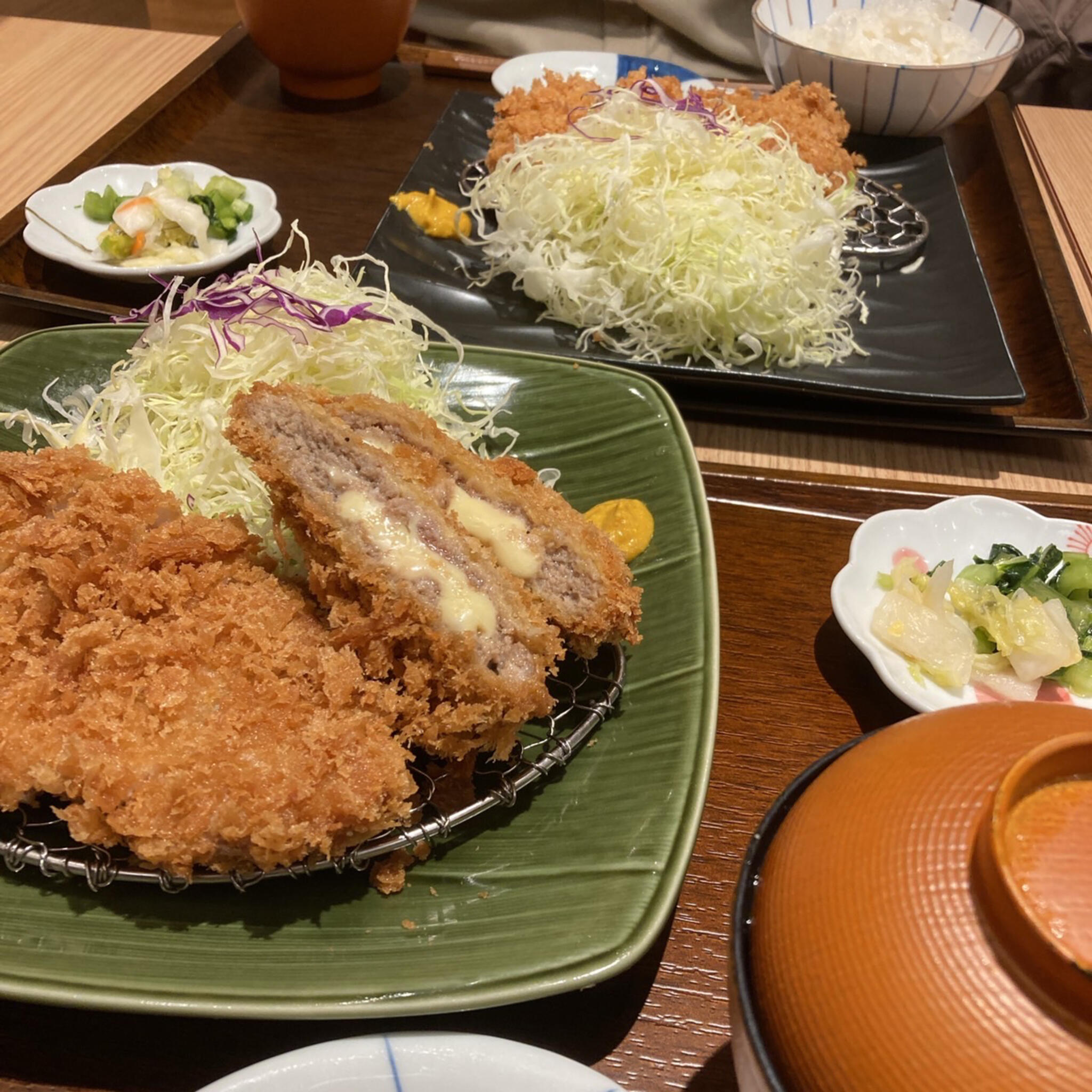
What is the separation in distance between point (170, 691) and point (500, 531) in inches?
26.0

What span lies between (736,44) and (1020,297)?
2.79 m

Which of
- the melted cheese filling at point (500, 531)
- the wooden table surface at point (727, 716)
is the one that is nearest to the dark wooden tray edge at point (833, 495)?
the wooden table surface at point (727, 716)

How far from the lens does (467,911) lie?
1.34 metres

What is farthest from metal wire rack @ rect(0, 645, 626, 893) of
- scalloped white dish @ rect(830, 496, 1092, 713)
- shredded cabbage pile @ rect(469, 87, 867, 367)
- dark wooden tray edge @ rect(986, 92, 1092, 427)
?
dark wooden tray edge @ rect(986, 92, 1092, 427)

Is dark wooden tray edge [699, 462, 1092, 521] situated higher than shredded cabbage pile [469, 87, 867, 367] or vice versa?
shredded cabbage pile [469, 87, 867, 367]

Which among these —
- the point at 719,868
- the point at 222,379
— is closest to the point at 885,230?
the point at 222,379

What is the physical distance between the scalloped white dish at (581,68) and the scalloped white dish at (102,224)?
59.3 inches

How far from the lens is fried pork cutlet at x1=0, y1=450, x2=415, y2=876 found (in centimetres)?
130

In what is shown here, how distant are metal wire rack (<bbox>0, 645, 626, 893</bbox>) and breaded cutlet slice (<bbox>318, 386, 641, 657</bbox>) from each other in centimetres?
10

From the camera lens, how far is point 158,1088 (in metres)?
1.14

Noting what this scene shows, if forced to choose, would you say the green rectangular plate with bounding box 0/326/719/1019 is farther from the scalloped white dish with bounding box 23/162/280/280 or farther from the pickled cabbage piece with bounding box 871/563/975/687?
the scalloped white dish with bounding box 23/162/280/280

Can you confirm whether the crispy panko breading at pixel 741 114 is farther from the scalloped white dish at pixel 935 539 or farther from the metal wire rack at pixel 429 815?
the metal wire rack at pixel 429 815

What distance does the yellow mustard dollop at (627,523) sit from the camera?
1901 mm

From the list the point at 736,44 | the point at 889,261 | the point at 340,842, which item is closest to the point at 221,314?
the point at 340,842
